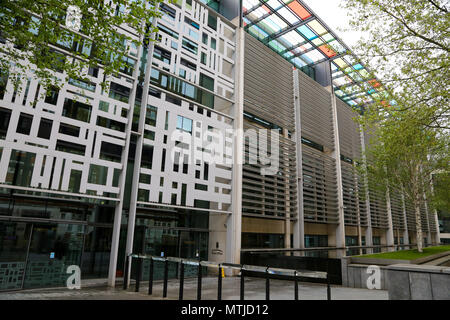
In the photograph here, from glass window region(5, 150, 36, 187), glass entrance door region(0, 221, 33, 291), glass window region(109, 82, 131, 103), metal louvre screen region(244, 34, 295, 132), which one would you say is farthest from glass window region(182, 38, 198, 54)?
glass entrance door region(0, 221, 33, 291)

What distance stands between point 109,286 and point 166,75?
8.49m

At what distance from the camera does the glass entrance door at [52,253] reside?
8.59 metres

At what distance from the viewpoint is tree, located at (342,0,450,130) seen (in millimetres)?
8391

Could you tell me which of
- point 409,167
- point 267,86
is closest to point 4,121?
point 267,86

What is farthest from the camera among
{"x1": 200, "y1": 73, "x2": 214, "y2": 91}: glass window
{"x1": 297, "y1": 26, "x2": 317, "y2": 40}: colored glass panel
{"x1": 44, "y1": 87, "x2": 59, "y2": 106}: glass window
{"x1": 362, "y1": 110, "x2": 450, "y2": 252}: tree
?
{"x1": 297, "y1": 26, "x2": 317, "y2": 40}: colored glass panel

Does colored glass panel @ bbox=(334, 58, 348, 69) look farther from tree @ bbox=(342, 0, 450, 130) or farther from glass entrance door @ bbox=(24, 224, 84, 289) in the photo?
glass entrance door @ bbox=(24, 224, 84, 289)

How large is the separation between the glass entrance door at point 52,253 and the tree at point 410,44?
11532 millimetres

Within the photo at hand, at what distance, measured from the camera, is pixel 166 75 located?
1223cm

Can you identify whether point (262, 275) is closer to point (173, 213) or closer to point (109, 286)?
point (173, 213)

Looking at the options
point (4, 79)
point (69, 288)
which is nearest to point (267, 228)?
point (69, 288)

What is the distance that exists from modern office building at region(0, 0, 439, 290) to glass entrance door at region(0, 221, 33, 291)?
34 mm

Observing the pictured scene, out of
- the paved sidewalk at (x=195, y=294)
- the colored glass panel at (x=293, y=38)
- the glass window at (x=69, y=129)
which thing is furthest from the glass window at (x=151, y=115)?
the colored glass panel at (x=293, y=38)
